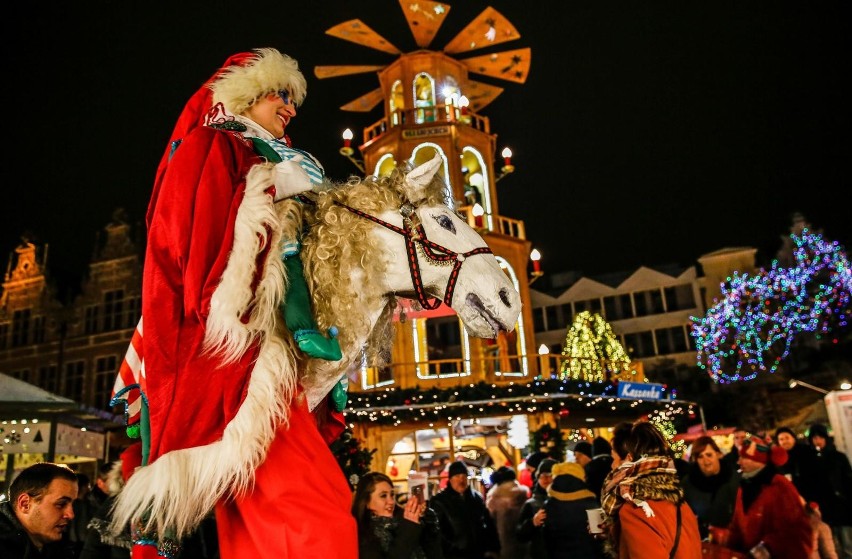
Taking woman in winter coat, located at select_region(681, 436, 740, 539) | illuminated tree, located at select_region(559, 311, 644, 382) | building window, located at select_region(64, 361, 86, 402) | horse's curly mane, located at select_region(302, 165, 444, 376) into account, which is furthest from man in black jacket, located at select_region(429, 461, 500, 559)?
building window, located at select_region(64, 361, 86, 402)

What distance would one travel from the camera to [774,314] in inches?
1156

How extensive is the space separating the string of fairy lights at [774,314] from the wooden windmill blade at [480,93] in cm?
1503

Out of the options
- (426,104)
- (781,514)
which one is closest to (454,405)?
(426,104)

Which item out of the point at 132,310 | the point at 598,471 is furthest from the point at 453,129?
the point at 132,310

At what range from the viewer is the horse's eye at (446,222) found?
224 cm

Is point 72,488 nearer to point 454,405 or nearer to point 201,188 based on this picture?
point 201,188

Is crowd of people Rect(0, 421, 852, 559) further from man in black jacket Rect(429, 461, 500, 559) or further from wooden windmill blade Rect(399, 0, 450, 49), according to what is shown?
wooden windmill blade Rect(399, 0, 450, 49)

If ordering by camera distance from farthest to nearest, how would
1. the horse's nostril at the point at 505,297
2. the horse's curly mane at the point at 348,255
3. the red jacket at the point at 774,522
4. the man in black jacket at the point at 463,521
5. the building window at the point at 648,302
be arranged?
the building window at the point at 648,302
the man in black jacket at the point at 463,521
the red jacket at the point at 774,522
the horse's nostril at the point at 505,297
the horse's curly mane at the point at 348,255

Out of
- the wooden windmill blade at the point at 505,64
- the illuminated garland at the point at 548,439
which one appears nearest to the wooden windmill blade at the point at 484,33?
the wooden windmill blade at the point at 505,64

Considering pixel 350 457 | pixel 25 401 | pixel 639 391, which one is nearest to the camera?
pixel 25 401

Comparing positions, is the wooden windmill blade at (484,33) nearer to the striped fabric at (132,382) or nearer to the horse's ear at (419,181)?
the horse's ear at (419,181)

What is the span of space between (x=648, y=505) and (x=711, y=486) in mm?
2211

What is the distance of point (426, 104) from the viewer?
66.2 ft

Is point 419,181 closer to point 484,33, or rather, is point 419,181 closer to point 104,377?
point 484,33
